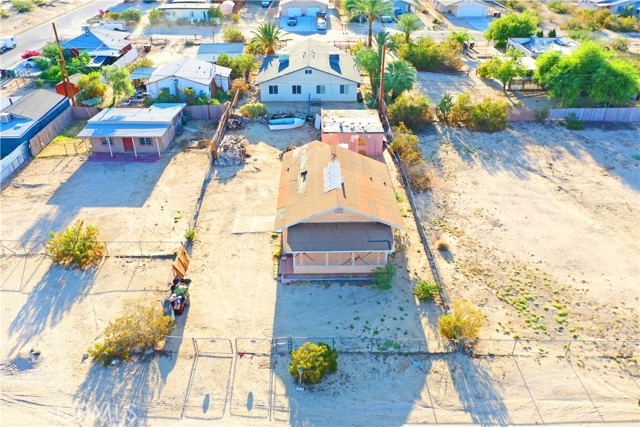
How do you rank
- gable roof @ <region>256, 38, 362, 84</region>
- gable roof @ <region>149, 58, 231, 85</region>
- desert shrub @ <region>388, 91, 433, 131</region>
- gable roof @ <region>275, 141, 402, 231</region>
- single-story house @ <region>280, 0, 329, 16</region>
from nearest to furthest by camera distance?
gable roof @ <region>275, 141, 402, 231</region>
desert shrub @ <region>388, 91, 433, 131</region>
gable roof @ <region>149, 58, 231, 85</region>
gable roof @ <region>256, 38, 362, 84</region>
single-story house @ <region>280, 0, 329, 16</region>

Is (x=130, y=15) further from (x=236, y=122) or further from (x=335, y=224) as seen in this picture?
(x=335, y=224)

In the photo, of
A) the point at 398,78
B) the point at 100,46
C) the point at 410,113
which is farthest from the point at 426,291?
the point at 100,46

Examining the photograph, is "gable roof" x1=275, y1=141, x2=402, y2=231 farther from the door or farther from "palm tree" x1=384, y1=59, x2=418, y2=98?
"palm tree" x1=384, y1=59, x2=418, y2=98

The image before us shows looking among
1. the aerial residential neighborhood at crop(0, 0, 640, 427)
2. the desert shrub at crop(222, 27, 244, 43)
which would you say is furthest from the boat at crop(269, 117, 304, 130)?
the desert shrub at crop(222, 27, 244, 43)

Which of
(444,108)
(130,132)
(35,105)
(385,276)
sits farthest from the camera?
(444,108)

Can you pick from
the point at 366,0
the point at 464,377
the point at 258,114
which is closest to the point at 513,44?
the point at 366,0
